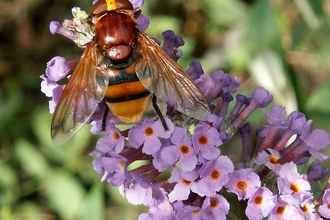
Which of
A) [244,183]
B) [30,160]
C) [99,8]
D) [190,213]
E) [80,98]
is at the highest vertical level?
[99,8]

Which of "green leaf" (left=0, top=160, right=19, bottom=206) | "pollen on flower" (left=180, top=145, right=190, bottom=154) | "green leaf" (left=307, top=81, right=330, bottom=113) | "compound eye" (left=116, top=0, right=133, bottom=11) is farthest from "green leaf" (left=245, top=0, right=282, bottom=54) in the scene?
"green leaf" (left=0, top=160, right=19, bottom=206)

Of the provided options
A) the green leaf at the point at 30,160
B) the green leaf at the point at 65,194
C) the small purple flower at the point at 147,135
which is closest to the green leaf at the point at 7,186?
the green leaf at the point at 30,160

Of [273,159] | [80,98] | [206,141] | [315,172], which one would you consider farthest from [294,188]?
[80,98]

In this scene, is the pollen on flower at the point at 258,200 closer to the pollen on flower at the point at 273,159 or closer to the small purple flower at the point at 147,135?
the pollen on flower at the point at 273,159

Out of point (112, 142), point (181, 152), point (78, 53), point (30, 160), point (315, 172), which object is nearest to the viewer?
point (181, 152)

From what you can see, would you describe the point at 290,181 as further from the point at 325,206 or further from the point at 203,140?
the point at 203,140
